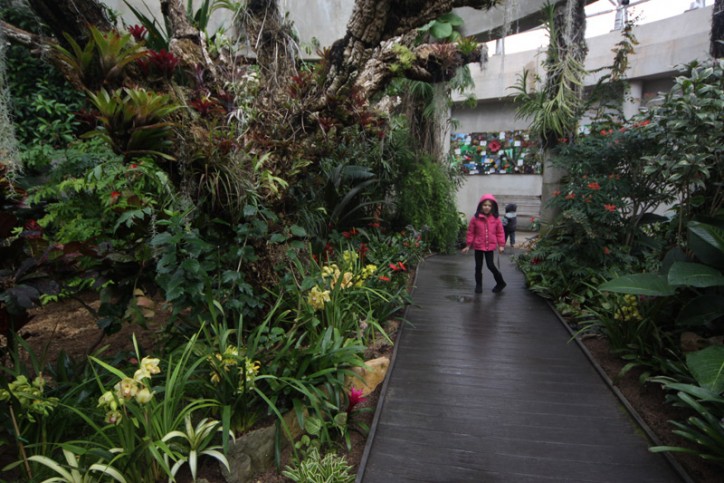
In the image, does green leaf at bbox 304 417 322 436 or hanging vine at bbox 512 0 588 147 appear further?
hanging vine at bbox 512 0 588 147

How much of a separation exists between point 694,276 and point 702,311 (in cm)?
31

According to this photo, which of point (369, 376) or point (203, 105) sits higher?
point (203, 105)

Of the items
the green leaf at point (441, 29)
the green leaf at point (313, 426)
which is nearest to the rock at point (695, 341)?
the green leaf at point (313, 426)

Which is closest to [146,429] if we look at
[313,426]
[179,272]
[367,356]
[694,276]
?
[179,272]

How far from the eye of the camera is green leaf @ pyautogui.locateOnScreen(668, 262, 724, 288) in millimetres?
2547

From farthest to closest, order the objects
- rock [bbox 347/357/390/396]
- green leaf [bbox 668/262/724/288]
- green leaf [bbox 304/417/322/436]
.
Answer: rock [bbox 347/357/390/396]
green leaf [bbox 668/262/724/288]
green leaf [bbox 304/417/322/436]

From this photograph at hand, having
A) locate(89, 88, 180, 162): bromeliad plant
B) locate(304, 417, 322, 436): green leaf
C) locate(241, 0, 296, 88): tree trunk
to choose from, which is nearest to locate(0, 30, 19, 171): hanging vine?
locate(89, 88, 180, 162): bromeliad plant

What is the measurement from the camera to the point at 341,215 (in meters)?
5.45

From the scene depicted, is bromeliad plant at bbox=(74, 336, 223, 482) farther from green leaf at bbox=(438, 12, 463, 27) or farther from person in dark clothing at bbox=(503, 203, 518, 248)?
person in dark clothing at bbox=(503, 203, 518, 248)

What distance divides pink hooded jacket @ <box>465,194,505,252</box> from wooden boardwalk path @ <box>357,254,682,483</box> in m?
1.20

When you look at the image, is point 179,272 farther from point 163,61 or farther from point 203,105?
point 163,61

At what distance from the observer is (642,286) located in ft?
9.75

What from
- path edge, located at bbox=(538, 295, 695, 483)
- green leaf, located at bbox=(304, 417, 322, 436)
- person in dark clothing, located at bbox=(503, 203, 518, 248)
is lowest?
path edge, located at bbox=(538, 295, 695, 483)

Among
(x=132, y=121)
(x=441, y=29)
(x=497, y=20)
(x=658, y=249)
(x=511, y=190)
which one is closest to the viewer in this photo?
(x=132, y=121)
